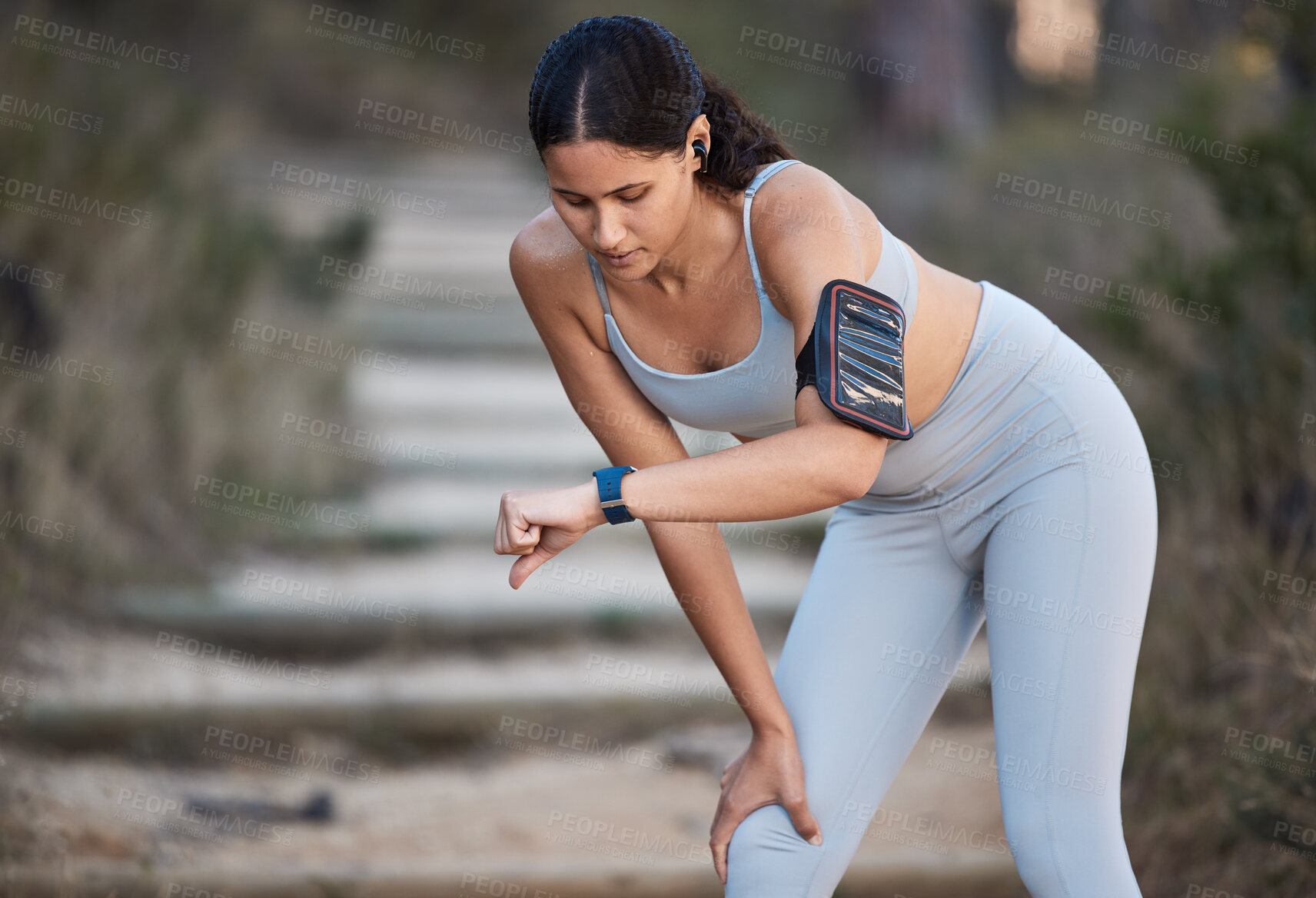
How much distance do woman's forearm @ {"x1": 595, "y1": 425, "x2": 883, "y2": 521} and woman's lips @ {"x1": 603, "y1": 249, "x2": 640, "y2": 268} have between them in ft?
0.97

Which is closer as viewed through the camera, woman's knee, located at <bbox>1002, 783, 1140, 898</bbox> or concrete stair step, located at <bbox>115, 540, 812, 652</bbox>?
woman's knee, located at <bbox>1002, 783, 1140, 898</bbox>

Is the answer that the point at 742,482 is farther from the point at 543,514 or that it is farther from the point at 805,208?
the point at 805,208

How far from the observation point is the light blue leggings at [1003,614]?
1.64m

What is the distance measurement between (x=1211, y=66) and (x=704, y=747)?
12.9 ft

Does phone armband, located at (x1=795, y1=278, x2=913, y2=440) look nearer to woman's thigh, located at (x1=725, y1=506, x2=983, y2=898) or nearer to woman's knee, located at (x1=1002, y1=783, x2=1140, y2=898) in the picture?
woman's thigh, located at (x1=725, y1=506, x2=983, y2=898)

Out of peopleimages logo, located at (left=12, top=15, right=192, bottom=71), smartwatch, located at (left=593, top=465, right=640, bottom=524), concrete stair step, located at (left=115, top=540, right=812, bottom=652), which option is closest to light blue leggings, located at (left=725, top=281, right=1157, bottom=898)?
smartwatch, located at (left=593, top=465, right=640, bottom=524)

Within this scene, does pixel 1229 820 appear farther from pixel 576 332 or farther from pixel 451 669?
pixel 451 669

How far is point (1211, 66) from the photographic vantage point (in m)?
5.44

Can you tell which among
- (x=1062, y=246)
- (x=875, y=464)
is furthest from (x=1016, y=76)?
(x=875, y=464)

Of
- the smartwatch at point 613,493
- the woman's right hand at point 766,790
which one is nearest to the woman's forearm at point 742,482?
the smartwatch at point 613,493

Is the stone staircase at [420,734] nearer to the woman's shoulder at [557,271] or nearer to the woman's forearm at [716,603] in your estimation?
the woman's forearm at [716,603]

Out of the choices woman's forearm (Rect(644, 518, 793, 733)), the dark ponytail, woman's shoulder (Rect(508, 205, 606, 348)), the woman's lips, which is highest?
the dark ponytail

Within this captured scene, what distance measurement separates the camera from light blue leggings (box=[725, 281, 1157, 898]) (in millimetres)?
1640

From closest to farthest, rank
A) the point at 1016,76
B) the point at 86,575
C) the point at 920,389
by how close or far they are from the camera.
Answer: the point at 920,389 < the point at 86,575 < the point at 1016,76
